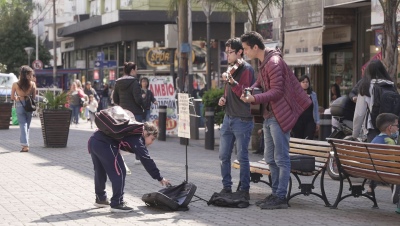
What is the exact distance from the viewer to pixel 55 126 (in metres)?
19.7

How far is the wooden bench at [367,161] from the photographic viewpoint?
9.50 m

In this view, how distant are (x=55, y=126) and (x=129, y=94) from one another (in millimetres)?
4742

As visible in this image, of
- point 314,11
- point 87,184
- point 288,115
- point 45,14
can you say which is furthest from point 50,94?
point 45,14

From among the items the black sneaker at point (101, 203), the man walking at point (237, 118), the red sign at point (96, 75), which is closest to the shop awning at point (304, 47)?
the man walking at point (237, 118)

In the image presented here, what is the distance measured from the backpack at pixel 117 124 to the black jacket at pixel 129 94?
5239mm

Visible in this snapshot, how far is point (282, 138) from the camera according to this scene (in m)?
10.2

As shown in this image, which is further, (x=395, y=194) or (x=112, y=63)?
(x=112, y=63)

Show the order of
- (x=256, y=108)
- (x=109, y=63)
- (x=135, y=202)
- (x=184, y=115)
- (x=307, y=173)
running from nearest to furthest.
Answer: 1. (x=256, y=108)
2. (x=307, y=173)
3. (x=135, y=202)
4. (x=184, y=115)
5. (x=109, y=63)

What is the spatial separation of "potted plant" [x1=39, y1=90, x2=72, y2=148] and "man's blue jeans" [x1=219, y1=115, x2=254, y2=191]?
362 inches

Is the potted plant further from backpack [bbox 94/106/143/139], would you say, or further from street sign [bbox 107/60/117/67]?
street sign [bbox 107/60/117/67]

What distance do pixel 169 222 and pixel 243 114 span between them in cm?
193

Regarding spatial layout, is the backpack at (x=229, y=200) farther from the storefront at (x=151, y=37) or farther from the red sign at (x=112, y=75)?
the red sign at (x=112, y=75)

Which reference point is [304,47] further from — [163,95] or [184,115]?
[184,115]

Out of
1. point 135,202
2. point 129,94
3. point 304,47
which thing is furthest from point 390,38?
point 304,47
